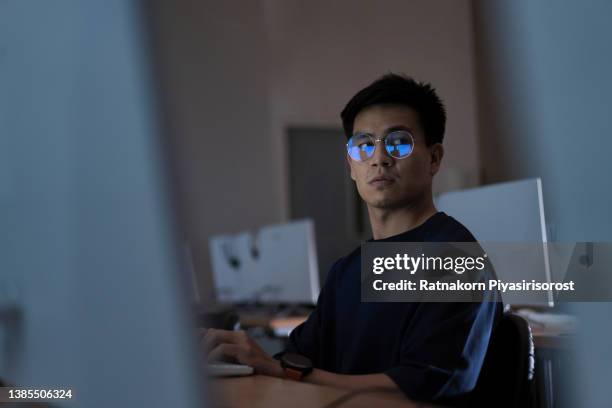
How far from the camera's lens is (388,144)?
2.22 ft

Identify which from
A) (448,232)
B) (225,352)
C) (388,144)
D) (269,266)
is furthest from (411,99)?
(269,266)

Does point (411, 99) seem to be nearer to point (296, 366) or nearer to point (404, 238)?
point (404, 238)

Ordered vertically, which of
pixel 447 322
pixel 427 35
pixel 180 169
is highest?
pixel 427 35

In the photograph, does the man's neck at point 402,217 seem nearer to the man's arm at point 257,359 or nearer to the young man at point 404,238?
the young man at point 404,238

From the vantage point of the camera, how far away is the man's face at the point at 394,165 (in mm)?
674

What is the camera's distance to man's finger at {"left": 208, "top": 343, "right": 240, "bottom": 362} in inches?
25.3

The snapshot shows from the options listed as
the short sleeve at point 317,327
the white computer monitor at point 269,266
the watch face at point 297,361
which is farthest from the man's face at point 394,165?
the white computer monitor at point 269,266

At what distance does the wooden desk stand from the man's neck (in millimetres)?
193

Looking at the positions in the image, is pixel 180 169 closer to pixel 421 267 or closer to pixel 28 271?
pixel 421 267

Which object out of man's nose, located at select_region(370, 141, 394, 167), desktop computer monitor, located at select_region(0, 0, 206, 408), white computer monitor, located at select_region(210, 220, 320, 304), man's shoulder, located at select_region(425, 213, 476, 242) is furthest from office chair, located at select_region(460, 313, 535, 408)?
white computer monitor, located at select_region(210, 220, 320, 304)

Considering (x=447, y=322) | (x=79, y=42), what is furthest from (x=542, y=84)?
(x=79, y=42)

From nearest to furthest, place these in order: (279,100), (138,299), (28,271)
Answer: (138,299)
(28,271)
(279,100)

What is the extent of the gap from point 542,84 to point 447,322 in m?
0.29

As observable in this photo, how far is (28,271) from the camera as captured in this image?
89 cm
